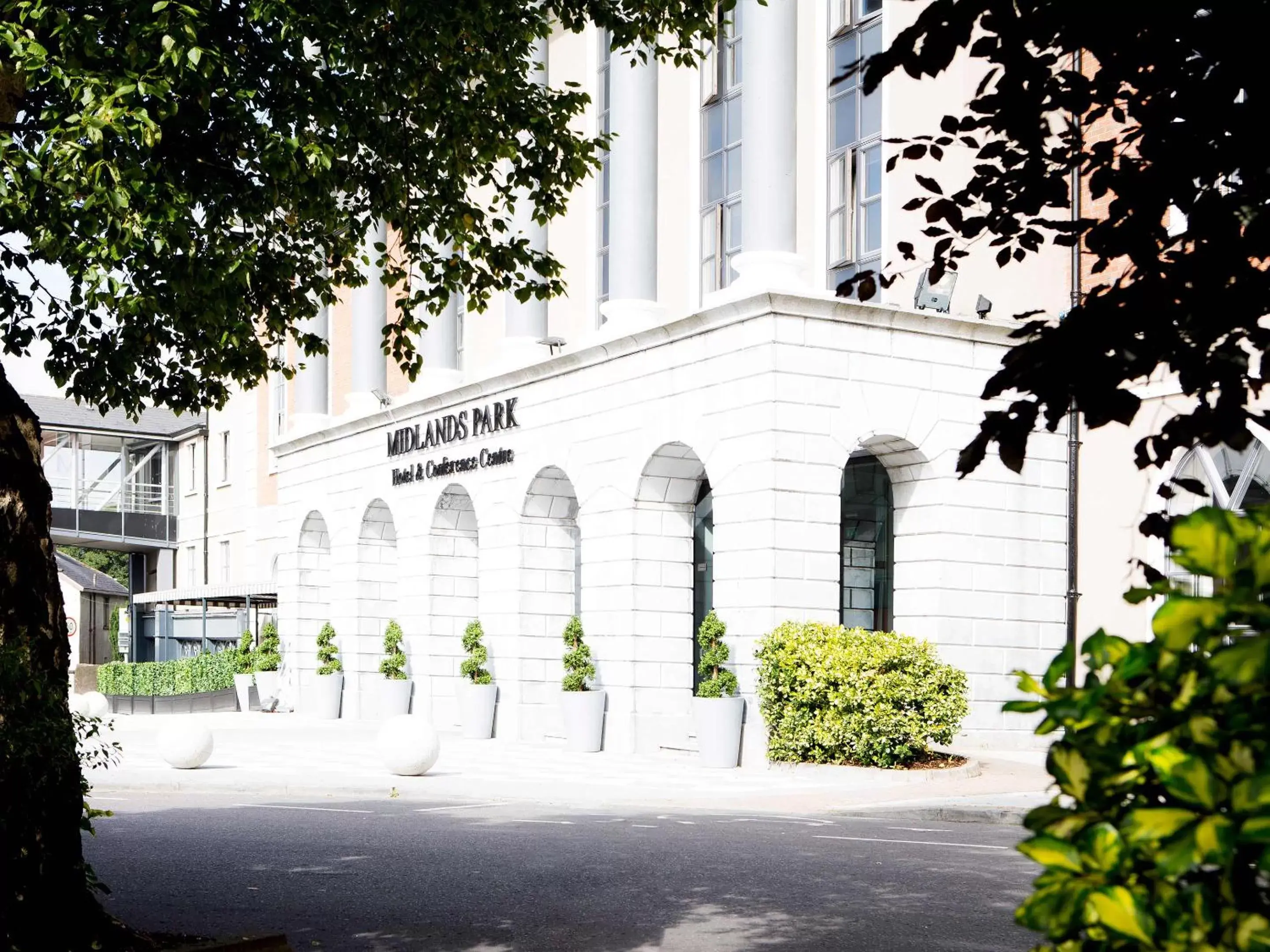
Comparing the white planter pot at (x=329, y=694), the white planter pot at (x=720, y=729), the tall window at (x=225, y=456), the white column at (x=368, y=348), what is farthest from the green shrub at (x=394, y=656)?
the tall window at (x=225, y=456)

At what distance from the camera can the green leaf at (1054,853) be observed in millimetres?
2338

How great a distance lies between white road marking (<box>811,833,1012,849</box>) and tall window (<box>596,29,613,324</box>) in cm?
2005

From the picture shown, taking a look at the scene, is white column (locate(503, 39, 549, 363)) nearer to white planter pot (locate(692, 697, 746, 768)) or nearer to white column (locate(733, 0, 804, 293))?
white column (locate(733, 0, 804, 293))

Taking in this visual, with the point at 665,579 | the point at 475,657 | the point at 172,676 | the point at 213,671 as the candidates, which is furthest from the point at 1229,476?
the point at 172,676

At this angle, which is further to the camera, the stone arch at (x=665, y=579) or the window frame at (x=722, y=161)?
the window frame at (x=722, y=161)

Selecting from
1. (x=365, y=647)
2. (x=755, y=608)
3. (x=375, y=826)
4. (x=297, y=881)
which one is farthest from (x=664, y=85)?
(x=297, y=881)

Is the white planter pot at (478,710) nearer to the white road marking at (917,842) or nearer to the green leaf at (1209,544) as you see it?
the white road marking at (917,842)

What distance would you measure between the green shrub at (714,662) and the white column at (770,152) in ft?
16.9

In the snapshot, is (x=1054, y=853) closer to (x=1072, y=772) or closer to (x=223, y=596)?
(x=1072, y=772)

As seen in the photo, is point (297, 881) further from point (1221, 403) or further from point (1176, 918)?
point (1176, 918)

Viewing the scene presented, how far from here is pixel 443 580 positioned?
3484 centimetres

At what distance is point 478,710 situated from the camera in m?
30.6

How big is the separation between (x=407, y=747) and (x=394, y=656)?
44.6 ft

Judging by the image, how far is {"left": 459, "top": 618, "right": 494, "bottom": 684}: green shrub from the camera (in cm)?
3048
